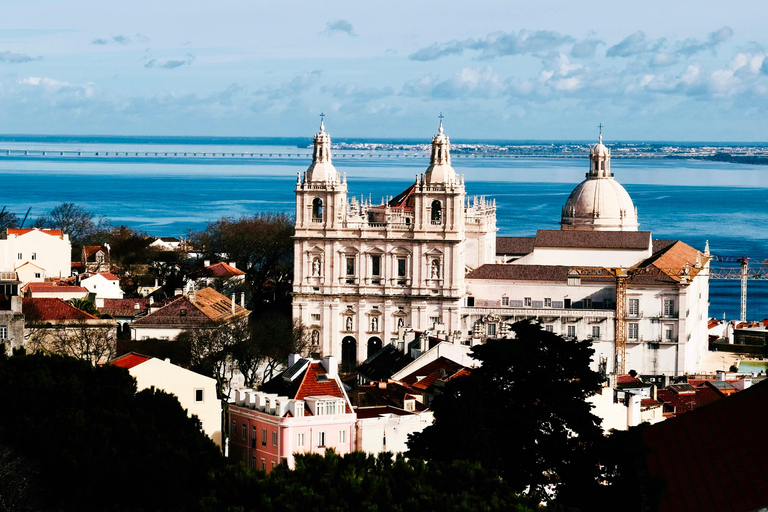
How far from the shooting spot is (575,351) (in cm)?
3384

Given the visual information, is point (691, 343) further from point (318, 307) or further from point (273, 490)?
→ point (273, 490)

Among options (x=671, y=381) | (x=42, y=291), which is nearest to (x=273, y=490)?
(x=671, y=381)

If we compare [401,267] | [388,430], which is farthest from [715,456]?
[401,267]

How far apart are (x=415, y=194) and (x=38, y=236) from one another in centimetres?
2025

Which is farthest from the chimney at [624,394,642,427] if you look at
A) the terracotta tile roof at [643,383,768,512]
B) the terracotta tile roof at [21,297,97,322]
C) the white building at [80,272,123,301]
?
the white building at [80,272,123,301]

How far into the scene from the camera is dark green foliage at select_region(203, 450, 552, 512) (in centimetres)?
2572

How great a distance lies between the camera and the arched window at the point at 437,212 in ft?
227

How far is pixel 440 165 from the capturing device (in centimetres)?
6962

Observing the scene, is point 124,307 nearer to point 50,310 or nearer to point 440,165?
point 50,310

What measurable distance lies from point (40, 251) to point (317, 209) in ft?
53.1

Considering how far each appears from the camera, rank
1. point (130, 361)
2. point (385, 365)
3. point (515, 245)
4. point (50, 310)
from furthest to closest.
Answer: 1. point (515, 245)
2. point (50, 310)
3. point (385, 365)
4. point (130, 361)

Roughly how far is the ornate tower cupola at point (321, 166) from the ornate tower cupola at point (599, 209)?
57.4 ft

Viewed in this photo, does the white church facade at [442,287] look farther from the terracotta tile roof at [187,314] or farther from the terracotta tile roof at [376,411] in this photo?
the terracotta tile roof at [376,411]

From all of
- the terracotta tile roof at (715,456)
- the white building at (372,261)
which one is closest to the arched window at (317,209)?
the white building at (372,261)
